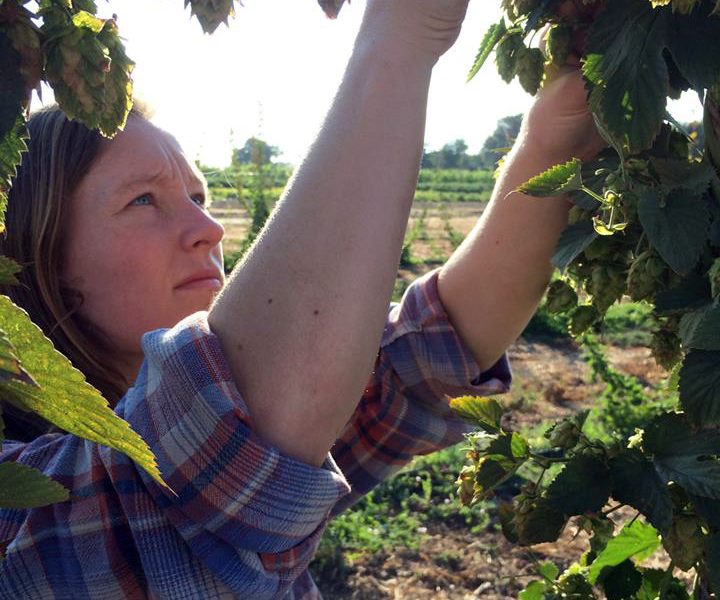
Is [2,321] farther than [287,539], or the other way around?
[287,539]

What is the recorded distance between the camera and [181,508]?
1085 millimetres

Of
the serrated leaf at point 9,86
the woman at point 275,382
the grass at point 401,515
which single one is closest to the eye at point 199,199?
the woman at point 275,382

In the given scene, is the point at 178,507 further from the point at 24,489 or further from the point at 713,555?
the point at 713,555

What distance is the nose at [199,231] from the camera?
172 cm

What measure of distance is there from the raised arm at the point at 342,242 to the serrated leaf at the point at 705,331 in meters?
0.36

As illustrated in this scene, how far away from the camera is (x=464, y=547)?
4.45 metres

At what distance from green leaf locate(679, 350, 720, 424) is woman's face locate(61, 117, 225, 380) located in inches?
42.4

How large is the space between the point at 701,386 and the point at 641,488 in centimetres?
16

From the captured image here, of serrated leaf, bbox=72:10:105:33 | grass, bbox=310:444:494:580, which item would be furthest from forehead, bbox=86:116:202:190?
grass, bbox=310:444:494:580

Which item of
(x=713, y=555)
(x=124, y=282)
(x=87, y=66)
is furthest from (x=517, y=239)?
(x=87, y=66)

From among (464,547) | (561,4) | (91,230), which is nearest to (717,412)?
→ (561,4)

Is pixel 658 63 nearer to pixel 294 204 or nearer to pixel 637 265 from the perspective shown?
pixel 637 265

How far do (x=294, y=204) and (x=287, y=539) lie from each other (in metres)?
0.44

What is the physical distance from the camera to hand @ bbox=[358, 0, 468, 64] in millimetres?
1013
